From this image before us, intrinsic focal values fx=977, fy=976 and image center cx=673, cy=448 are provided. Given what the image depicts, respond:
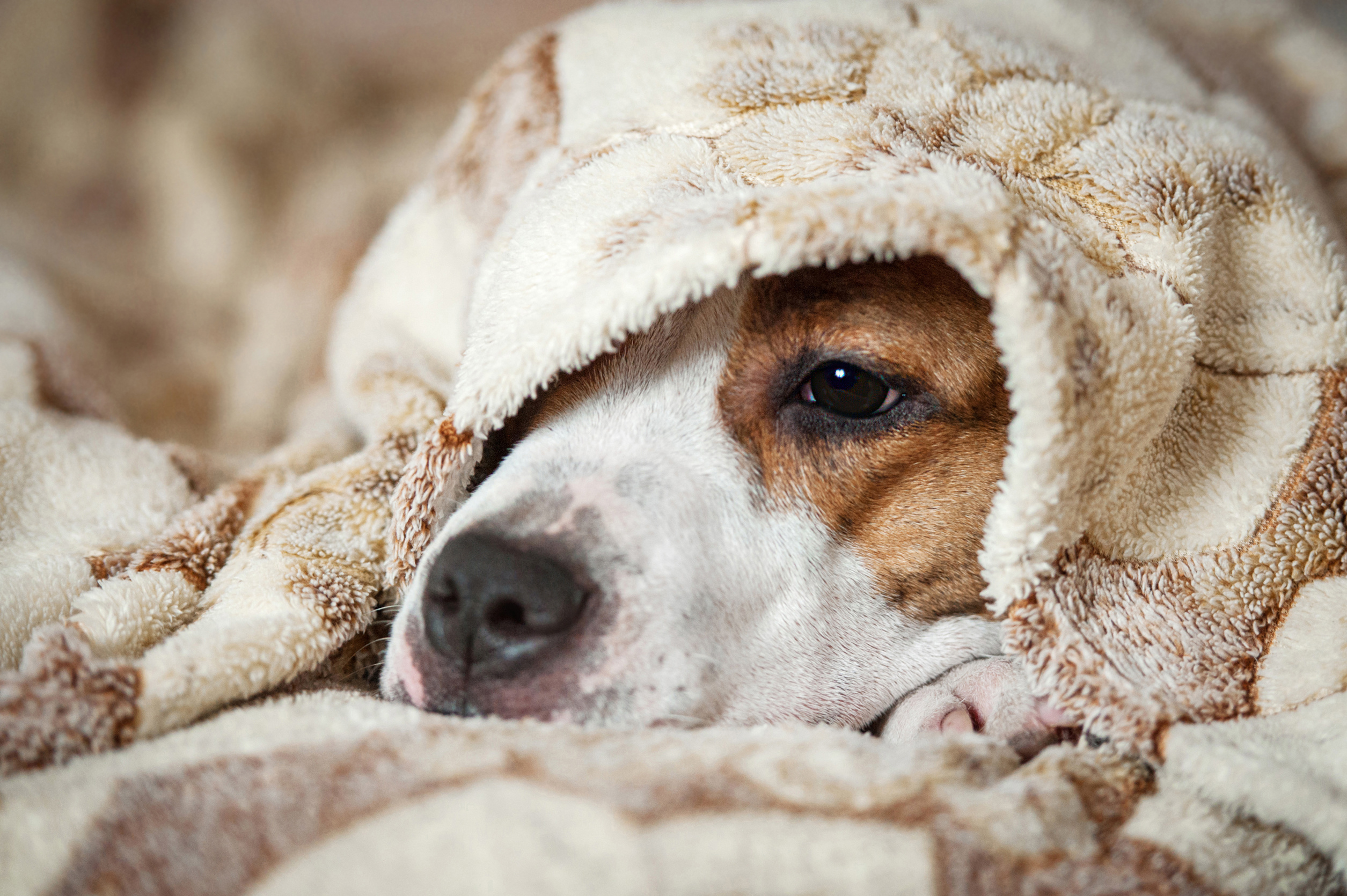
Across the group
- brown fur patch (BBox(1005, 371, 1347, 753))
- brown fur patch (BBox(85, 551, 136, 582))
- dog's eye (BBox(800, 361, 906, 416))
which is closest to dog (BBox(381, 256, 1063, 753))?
dog's eye (BBox(800, 361, 906, 416))

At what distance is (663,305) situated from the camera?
3.07ft

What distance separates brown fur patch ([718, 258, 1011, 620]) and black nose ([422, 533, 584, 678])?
0.29 m

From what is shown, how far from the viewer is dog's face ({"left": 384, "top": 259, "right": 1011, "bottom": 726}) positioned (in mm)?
950

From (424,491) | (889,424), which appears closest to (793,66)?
(889,424)

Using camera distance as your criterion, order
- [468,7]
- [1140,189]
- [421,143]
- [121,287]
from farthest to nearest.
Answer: [468,7], [421,143], [121,287], [1140,189]

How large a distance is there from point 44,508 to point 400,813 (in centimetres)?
78

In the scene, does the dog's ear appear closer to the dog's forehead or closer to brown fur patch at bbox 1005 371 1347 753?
the dog's forehead

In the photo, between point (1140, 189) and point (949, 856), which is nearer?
point (949, 856)

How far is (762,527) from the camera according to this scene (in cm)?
106

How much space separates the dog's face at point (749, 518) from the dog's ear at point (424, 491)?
1.6 inches

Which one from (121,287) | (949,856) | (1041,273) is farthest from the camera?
(121,287)

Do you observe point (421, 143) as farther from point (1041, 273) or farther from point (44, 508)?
point (1041, 273)

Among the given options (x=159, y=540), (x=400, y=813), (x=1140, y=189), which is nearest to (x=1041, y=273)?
(x=1140, y=189)

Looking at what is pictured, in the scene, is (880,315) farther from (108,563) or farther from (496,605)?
(108,563)
